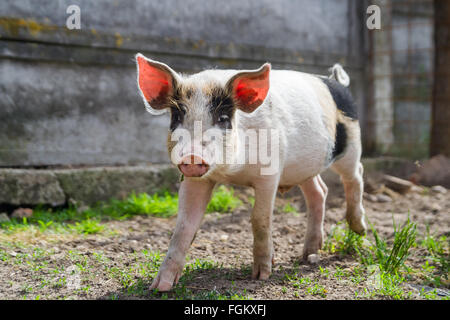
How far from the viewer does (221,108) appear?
9.22ft

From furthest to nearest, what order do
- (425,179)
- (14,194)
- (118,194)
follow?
1. (425,179)
2. (118,194)
3. (14,194)

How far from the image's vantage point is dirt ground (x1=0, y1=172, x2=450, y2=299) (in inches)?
113

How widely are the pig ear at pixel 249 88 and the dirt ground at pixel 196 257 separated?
3.58 ft

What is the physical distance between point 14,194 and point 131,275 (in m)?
2.38

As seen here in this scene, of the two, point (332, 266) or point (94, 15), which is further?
point (94, 15)

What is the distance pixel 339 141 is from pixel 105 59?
3.11 metres

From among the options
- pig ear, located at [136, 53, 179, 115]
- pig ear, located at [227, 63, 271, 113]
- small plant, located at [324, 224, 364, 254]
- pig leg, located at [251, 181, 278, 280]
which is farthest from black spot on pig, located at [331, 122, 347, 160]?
pig ear, located at [136, 53, 179, 115]

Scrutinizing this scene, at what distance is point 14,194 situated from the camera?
4.96 meters

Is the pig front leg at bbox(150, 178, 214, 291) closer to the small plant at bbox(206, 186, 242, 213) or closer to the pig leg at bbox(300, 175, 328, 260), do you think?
the pig leg at bbox(300, 175, 328, 260)

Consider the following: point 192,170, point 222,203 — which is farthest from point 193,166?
point 222,203

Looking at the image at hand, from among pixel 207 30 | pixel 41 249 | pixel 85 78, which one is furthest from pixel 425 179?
pixel 41 249

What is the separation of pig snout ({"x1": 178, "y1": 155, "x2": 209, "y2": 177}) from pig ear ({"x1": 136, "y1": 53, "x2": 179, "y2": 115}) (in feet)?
1.80

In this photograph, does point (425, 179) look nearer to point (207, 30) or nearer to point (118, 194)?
point (207, 30)

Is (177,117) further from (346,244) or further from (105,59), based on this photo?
(105,59)
